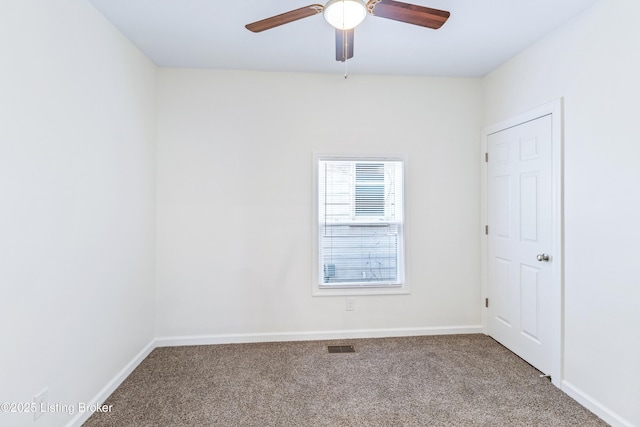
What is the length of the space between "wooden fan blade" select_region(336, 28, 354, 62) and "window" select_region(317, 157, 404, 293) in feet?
4.28

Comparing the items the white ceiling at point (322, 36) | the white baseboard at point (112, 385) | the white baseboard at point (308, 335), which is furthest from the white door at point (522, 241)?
the white baseboard at point (112, 385)

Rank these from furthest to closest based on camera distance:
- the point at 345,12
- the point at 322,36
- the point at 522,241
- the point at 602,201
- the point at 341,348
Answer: the point at 341,348
the point at 522,241
the point at 322,36
the point at 602,201
the point at 345,12

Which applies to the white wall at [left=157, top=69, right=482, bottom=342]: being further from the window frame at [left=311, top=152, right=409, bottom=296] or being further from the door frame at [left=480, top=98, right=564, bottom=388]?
the door frame at [left=480, top=98, right=564, bottom=388]

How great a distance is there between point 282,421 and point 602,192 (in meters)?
2.50

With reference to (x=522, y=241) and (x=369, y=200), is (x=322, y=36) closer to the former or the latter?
(x=369, y=200)

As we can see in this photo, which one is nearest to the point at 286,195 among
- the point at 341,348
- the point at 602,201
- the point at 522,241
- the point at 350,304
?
the point at 350,304

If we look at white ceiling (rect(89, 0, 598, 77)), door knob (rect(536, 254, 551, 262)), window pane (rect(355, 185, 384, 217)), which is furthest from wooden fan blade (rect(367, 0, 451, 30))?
door knob (rect(536, 254, 551, 262))

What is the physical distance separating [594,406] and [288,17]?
3.04m

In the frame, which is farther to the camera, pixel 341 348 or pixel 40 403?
pixel 341 348

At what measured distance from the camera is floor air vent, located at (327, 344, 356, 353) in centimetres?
288

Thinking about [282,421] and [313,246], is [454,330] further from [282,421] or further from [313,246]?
[282,421]

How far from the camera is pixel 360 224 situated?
321cm

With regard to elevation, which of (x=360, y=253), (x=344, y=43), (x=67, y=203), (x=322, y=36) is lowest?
(x=360, y=253)

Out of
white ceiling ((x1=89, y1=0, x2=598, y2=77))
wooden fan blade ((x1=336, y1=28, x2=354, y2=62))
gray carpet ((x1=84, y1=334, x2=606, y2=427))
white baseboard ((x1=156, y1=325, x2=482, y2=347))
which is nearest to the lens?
wooden fan blade ((x1=336, y1=28, x2=354, y2=62))
